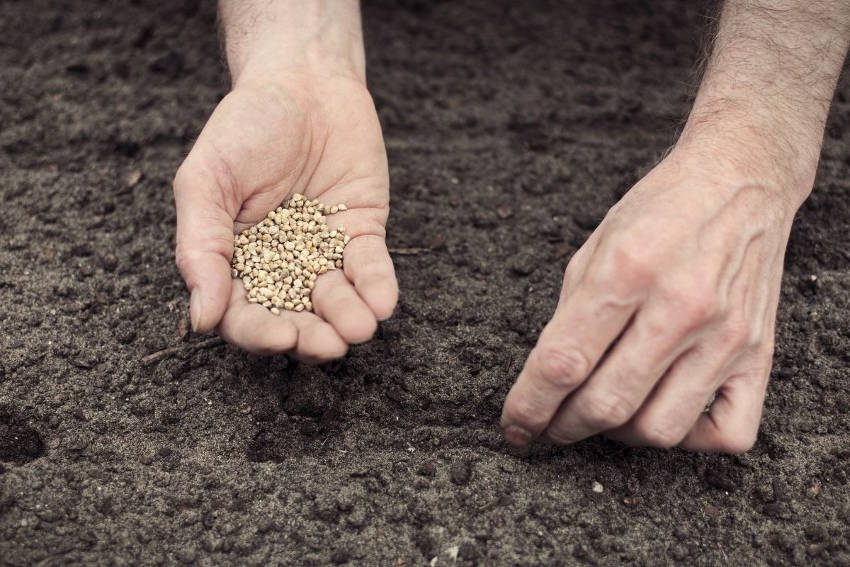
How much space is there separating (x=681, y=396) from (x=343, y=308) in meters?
0.66

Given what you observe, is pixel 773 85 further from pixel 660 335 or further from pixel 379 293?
pixel 379 293

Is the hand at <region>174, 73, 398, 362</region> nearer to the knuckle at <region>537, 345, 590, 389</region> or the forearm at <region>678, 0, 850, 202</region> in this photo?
the knuckle at <region>537, 345, 590, 389</region>

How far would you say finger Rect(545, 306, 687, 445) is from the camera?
1.38 meters

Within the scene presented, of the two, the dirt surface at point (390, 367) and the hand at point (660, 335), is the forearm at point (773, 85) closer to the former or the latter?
the hand at point (660, 335)

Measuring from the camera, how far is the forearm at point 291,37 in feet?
6.80

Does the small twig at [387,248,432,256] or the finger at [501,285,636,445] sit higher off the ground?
the finger at [501,285,636,445]

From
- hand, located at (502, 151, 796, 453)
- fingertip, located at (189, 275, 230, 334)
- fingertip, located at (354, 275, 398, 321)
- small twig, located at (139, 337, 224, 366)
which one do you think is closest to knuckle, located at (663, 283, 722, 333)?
hand, located at (502, 151, 796, 453)

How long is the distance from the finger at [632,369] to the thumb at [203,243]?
28.0 inches

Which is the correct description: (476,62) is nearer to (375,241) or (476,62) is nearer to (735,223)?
(375,241)

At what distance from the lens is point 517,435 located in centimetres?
153

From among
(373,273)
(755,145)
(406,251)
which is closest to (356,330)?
(373,273)

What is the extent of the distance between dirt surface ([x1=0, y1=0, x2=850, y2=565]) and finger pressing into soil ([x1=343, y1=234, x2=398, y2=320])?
255 mm

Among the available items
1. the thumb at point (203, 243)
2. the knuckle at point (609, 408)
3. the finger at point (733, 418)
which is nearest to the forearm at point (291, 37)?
the thumb at point (203, 243)

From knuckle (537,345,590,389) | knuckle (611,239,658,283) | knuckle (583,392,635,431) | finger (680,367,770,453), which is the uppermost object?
knuckle (611,239,658,283)
